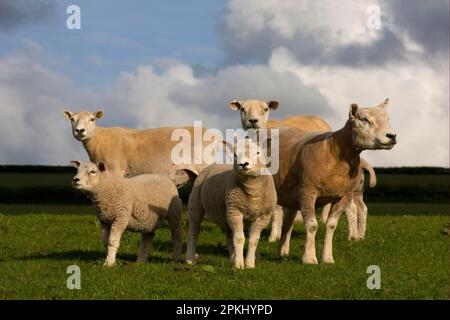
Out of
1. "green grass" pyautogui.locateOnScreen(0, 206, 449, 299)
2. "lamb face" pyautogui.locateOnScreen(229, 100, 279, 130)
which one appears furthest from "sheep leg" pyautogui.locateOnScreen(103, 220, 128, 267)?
"lamb face" pyautogui.locateOnScreen(229, 100, 279, 130)

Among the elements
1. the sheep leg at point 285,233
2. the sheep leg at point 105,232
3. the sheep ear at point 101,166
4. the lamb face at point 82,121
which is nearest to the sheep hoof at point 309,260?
the sheep leg at point 285,233

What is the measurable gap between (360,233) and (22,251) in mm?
7556

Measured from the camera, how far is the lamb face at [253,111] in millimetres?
16359

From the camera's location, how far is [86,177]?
12.9 meters

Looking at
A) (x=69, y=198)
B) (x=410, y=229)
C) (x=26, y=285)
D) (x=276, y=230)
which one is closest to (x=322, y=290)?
(x=26, y=285)

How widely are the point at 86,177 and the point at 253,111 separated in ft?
15.5

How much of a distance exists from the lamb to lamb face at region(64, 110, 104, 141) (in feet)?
15.2

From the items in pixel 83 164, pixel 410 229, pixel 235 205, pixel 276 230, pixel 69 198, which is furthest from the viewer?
pixel 69 198

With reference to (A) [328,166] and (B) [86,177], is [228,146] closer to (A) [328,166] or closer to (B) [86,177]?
(A) [328,166]

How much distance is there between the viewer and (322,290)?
11.1 meters

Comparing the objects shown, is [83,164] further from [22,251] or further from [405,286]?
[405,286]

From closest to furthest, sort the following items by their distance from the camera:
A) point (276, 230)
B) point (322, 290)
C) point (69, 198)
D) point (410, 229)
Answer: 1. point (322, 290)
2. point (276, 230)
3. point (410, 229)
4. point (69, 198)

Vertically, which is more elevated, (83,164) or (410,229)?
(83,164)

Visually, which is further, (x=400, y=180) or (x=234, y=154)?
(x=400, y=180)
